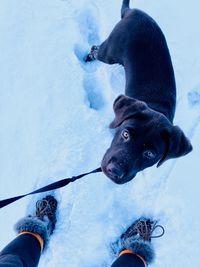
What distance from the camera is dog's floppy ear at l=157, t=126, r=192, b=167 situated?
275 centimetres

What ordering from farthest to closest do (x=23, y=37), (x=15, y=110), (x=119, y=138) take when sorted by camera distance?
(x=23, y=37)
(x=15, y=110)
(x=119, y=138)

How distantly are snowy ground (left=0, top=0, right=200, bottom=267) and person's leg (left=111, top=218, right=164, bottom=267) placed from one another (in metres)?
0.09

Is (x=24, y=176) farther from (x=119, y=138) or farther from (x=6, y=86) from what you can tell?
(x=119, y=138)

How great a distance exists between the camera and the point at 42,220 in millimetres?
3383

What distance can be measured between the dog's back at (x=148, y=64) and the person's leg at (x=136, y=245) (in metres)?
1.12

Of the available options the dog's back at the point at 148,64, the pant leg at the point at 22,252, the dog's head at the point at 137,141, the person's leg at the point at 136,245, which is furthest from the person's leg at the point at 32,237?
the dog's back at the point at 148,64

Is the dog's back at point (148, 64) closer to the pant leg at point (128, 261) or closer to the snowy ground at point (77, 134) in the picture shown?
the snowy ground at point (77, 134)

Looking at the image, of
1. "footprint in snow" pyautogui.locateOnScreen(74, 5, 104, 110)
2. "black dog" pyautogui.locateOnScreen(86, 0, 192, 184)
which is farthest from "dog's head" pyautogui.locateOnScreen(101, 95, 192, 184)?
"footprint in snow" pyautogui.locateOnScreen(74, 5, 104, 110)

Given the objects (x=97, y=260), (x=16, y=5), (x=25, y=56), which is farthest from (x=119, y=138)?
(x=16, y=5)

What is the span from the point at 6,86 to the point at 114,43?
124 cm

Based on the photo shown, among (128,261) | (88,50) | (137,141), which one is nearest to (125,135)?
(137,141)

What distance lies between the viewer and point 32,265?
2842 millimetres

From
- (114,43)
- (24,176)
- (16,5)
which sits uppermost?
(16,5)

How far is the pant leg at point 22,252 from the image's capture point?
8.67 feet
